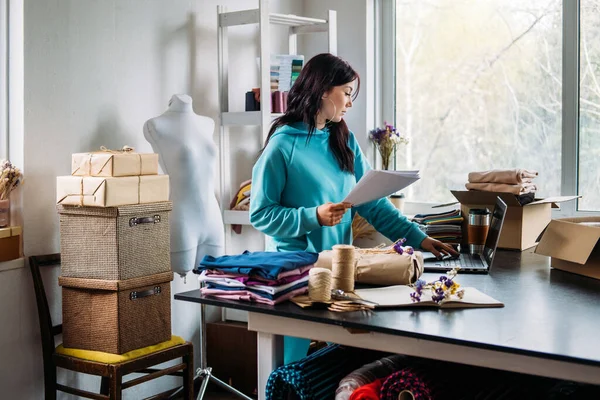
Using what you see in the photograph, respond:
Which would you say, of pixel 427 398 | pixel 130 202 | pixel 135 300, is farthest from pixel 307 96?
pixel 427 398

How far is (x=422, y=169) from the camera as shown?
4477 mm

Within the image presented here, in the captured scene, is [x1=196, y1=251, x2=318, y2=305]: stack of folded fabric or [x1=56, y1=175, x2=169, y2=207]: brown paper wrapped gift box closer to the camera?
[x1=196, y1=251, x2=318, y2=305]: stack of folded fabric

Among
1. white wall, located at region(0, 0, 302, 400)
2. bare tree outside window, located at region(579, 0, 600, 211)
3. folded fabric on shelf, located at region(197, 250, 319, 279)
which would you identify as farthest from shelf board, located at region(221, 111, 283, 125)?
folded fabric on shelf, located at region(197, 250, 319, 279)

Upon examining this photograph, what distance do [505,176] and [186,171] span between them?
142 centimetres

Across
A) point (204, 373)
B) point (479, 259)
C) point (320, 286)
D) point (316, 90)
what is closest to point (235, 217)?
point (204, 373)

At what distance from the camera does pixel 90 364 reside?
289 centimetres

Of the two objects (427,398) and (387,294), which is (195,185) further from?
(427,398)

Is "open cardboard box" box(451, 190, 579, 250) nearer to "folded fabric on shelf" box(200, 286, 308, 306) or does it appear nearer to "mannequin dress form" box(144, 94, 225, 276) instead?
"mannequin dress form" box(144, 94, 225, 276)

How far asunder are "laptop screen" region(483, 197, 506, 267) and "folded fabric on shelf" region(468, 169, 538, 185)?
36 centimetres

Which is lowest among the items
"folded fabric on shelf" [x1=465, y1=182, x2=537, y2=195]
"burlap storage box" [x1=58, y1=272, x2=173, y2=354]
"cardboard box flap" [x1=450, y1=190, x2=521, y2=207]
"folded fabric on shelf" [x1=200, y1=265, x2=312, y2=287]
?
"burlap storage box" [x1=58, y1=272, x2=173, y2=354]

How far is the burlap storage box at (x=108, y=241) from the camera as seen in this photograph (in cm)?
290

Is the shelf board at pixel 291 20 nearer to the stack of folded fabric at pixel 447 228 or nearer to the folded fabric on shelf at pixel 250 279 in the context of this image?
the stack of folded fabric at pixel 447 228

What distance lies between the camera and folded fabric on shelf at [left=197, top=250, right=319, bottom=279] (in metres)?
2.03

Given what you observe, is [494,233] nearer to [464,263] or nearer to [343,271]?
[464,263]
